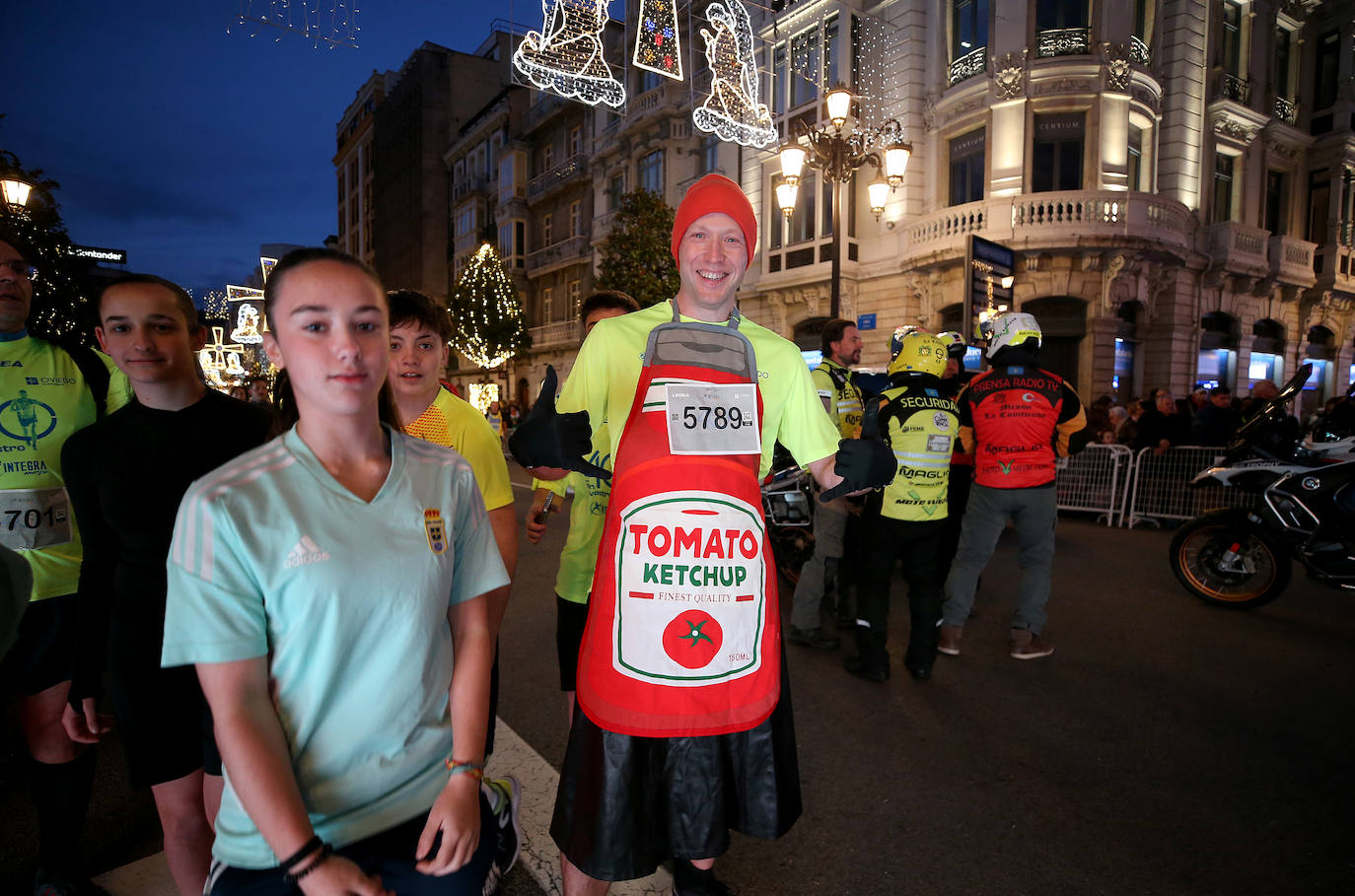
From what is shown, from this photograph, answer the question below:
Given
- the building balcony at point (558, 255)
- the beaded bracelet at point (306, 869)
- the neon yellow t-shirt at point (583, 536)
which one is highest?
the building balcony at point (558, 255)

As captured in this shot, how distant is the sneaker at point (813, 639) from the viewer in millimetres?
4777

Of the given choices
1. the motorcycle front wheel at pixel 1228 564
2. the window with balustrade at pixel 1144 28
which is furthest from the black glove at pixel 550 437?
the window with balustrade at pixel 1144 28

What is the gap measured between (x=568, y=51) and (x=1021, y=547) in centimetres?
765

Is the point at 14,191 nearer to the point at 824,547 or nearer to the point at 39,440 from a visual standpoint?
the point at 39,440

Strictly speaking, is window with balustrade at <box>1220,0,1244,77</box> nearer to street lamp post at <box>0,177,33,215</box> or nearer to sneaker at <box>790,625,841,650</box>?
sneaker at <box>790,625,841,650</box>

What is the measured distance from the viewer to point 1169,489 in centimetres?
924

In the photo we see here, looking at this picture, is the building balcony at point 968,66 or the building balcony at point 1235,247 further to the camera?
the building balcony at point 1235,247

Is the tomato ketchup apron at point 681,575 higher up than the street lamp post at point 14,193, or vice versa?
the street lamp post at point 14,193

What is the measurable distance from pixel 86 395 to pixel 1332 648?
7097 millimetres

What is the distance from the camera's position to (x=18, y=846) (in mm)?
2621

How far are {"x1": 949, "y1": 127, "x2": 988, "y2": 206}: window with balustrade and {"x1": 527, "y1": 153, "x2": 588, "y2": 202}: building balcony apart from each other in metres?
17.3

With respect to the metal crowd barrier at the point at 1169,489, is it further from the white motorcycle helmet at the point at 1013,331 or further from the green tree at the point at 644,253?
the green tree at the point at 644,253

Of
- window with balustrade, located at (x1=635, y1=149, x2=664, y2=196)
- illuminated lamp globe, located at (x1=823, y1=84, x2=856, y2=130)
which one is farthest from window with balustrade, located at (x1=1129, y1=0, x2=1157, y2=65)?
window with balustrade, located at (x1=635, y1=149, x2=664, y2=196)

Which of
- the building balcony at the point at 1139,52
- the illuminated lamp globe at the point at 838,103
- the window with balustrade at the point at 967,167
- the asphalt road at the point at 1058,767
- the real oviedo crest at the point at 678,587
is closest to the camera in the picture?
the real oviedo crest at the point at 678,587
